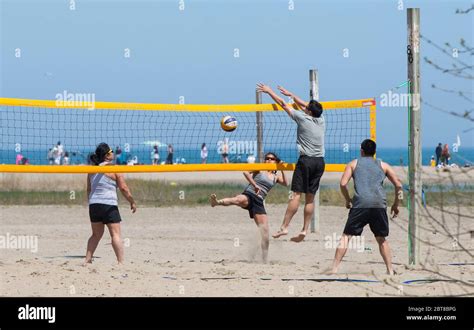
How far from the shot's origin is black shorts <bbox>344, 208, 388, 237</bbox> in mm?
9391

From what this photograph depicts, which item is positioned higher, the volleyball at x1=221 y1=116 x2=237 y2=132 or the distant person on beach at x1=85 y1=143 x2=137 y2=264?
the volleyball at x1=221 y1=116 x2=237 y2=132

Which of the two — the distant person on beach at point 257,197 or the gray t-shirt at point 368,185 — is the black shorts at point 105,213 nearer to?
the distant person on beach at point 257,197

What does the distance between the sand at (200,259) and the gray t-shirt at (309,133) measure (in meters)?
1.26

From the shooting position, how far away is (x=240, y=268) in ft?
34.5

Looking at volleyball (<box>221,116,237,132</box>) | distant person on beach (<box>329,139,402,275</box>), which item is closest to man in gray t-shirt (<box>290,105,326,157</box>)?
volleyball (<box>221,116,237,132</box>)

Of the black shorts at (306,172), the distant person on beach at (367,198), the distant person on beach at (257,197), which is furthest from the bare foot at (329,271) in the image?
the distant person on beach at (257,197)

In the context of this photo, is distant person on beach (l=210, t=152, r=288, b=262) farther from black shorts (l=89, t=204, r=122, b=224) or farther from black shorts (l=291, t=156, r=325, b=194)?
black shorts (l=89, t=204, r=122, b=224)

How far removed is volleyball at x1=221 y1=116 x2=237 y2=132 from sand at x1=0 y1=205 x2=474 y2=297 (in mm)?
1559

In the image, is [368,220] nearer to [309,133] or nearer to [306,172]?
[306,172]

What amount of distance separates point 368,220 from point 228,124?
7.61ft

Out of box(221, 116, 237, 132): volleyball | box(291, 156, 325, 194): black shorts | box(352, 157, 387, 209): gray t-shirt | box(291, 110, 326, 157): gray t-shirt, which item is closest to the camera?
box(352, 157, 387, 209): gray t-shirt

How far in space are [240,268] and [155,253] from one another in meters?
2.22
